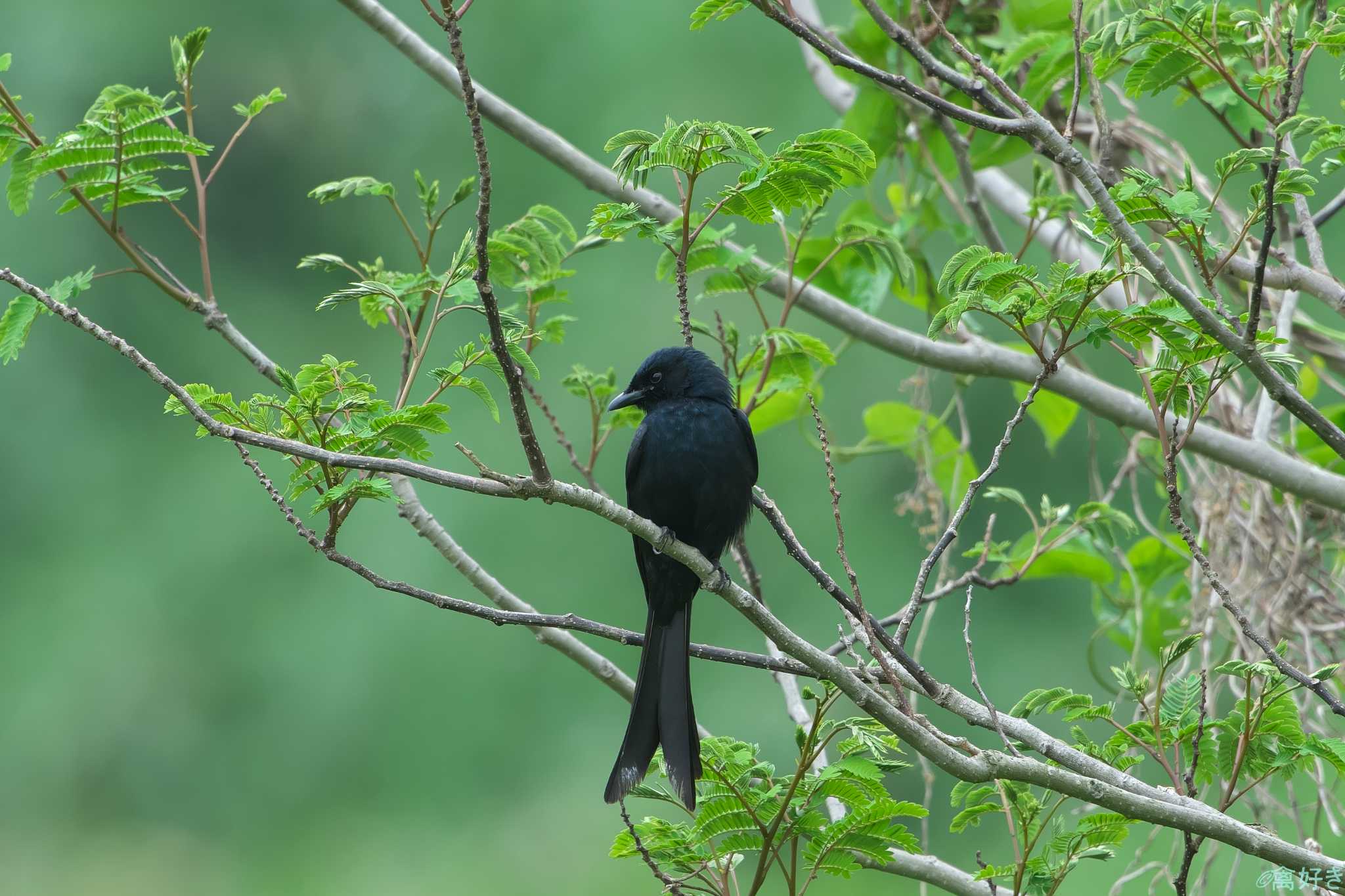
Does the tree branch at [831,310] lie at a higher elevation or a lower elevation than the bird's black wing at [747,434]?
higher

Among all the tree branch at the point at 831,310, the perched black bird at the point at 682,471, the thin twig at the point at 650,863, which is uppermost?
the tree branch at the point at 831,310

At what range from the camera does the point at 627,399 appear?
3641mm

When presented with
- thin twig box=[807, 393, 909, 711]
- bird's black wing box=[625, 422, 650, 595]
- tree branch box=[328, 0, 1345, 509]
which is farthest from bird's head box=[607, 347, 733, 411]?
thin twig box=[807, 393, 909, 711]

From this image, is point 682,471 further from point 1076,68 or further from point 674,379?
point 1076,68

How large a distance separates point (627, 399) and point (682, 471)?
0.31 metres

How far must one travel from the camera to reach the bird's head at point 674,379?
3695 millimetres

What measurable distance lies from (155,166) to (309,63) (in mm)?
9364

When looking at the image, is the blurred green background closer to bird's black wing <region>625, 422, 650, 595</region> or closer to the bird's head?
the bird's head

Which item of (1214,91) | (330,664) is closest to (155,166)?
(1214,91)

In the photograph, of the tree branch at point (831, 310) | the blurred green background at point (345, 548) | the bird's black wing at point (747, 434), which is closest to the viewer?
the tree branch at point (831, 310)

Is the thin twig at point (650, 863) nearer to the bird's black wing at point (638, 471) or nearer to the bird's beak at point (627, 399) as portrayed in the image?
the bird's black wing at point (638, 471)

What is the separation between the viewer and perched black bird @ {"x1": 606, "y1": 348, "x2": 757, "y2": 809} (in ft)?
11.2

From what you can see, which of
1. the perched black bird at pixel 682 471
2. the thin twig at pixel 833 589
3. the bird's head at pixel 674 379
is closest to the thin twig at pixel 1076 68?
the thin twig at pixel 833 589

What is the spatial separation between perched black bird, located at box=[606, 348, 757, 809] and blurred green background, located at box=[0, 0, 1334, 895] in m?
5.33
